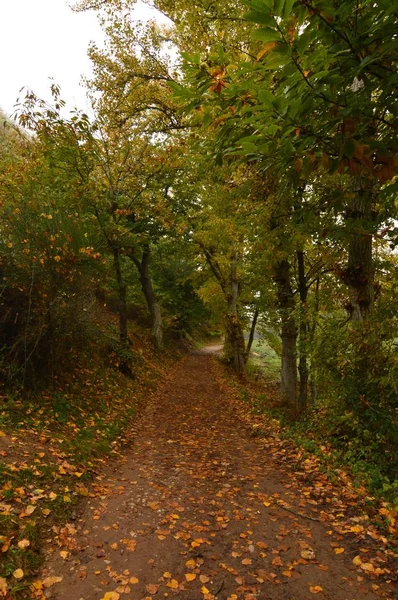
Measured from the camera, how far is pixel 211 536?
419 centimetres

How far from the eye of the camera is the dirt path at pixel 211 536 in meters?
3.36

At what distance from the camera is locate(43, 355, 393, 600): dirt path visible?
11.0ft

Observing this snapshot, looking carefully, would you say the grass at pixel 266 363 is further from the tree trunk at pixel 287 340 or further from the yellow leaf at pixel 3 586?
the yellow leaf at pixel 3 586

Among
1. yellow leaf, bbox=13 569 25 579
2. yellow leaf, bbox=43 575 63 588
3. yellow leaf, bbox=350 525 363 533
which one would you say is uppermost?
yellow leaf, bbox=350 525 363 533

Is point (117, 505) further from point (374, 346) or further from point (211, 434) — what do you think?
point (374, 346)

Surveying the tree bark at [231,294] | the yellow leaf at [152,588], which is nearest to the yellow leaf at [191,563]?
the yellow leaf at [152,588]

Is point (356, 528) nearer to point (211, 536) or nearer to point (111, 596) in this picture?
point (211, 536)

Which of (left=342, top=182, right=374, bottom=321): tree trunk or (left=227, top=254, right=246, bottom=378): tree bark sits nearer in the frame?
(left=342, top=182, right=374, bottom=321): tree trunk

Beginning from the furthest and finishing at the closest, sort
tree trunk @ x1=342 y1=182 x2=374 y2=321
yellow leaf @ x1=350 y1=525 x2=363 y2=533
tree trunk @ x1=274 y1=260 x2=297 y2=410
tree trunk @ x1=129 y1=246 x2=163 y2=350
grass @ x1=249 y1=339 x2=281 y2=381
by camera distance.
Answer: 1. grass @ x1=249 y1=339 x2=281 y2=381
2. tree trunk @ x1=129 y1=246 x2=163 y2=350
3. tree trunk @ x1=274 y1=260 x2=297 y2=410
4. tree trunk @ x1=342 y1=182 x2=374 y2=321
5. yellow leaf @ x1=350 y1=525 x2=363 y2=533

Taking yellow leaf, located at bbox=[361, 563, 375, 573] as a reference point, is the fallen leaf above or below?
below

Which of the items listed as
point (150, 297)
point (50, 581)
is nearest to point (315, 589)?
point (50, 581)

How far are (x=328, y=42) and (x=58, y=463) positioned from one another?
5814mm

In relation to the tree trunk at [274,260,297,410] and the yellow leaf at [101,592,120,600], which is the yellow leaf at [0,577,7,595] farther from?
the tree trunk at [274,260,297,410]

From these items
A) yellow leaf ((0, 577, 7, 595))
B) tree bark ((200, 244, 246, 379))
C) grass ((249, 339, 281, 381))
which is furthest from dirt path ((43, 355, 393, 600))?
grass ((249, 339, 281, 381))
